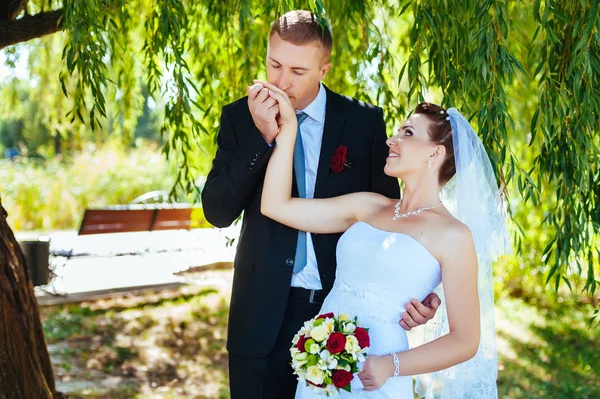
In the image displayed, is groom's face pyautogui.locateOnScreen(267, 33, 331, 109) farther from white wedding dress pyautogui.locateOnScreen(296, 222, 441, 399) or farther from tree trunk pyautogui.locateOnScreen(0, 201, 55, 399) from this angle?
tree trunk pyautogui.locateOnScreen(0, 201, 55, 399)

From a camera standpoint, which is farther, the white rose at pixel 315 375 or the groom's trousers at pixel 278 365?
the groom's trousers at pixel 278 365

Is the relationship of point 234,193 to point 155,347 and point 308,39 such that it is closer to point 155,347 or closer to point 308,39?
point 308,39

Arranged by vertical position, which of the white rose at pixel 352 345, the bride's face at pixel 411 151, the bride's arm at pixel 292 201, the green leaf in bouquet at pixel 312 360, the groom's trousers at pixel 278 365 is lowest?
the groom's trousers at pixel 278 365

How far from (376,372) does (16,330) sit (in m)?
1.85

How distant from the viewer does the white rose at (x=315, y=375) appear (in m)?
2.02

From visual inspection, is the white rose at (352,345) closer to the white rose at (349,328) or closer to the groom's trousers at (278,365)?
the white rose at (349,328)

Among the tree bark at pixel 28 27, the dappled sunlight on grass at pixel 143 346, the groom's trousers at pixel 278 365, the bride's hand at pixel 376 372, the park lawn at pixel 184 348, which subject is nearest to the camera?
the bride's hand at pixel 376 372

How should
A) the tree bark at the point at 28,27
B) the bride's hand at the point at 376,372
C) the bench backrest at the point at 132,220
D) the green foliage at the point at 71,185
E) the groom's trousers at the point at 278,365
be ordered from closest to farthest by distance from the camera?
1. the bride's hand at the point at 376,372
2. the groom's trousers at the point at 278,365
3. the tree bark at the point at 28,27
4. the bench backrest at the point at 132,220
5. the green foliage at the point at 71,185

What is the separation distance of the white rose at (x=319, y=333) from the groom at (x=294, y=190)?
396mm

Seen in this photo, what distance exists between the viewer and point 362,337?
2059 millimetres

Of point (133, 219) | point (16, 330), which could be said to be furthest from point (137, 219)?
point (16, 330)

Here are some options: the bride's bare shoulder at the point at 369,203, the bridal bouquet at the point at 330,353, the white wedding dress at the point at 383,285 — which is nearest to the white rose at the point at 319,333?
the bridal bouquet at the point at 330,353

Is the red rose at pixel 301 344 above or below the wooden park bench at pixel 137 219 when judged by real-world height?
above

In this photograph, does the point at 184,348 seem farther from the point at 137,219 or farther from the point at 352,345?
the point at 352,345
